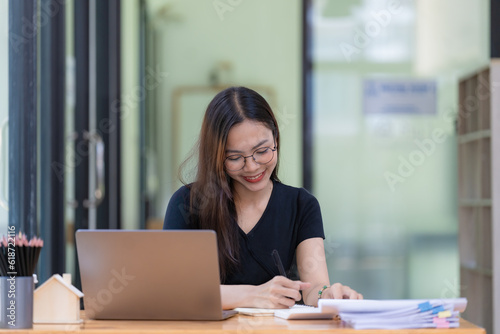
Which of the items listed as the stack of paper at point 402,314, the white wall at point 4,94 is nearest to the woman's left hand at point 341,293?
the stack of paper at point 402,314

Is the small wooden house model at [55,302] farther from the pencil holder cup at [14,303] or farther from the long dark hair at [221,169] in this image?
the long dark hair at [221,169]

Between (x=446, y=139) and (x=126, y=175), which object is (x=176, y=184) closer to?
(x=126, y=175)

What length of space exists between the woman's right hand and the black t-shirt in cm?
44

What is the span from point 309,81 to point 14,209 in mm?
2530


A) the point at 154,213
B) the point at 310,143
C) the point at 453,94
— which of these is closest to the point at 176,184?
the point at 154,213

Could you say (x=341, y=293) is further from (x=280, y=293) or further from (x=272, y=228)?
(x=272, y=228)

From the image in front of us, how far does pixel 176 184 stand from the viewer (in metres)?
4.75

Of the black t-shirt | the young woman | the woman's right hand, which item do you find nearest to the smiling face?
the young woman

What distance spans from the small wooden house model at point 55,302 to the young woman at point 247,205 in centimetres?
55

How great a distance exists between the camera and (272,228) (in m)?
2.29

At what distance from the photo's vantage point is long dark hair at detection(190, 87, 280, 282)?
2.15 metres

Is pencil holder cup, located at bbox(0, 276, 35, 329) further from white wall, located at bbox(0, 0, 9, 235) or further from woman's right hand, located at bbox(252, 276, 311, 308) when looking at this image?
white wall, located at bbox(0, 0, 9, 235)

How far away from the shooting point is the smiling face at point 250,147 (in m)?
2.13

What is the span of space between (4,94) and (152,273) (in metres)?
1.26
